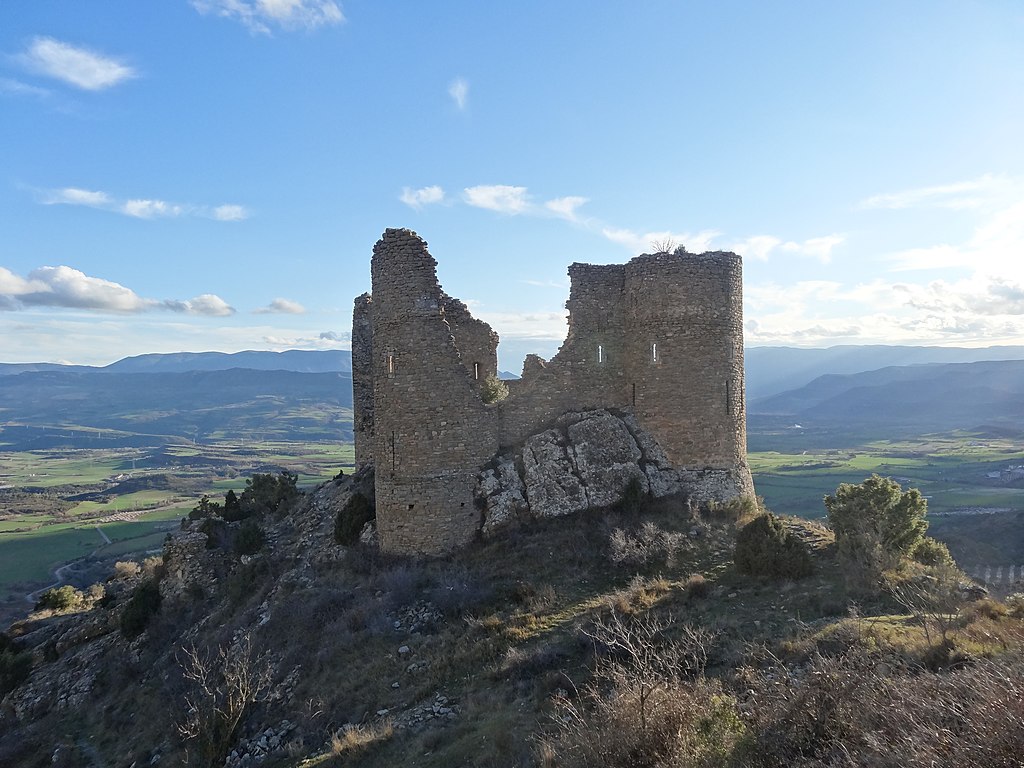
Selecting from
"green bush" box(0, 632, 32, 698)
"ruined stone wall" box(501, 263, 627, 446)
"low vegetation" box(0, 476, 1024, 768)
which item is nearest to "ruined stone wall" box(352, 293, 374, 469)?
"low vegetation" box(0, 476, 1024, 768)

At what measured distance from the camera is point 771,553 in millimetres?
15086

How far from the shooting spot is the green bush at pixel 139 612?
2223cm

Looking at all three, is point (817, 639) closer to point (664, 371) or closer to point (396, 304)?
point (664, 371)

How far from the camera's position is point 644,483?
19.2 m

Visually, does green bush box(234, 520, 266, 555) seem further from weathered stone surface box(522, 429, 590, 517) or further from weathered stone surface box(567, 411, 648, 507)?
weathered stone surface box(567, 411, 648, 507)

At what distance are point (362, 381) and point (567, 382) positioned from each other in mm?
10239

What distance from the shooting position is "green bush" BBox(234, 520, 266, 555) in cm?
2352

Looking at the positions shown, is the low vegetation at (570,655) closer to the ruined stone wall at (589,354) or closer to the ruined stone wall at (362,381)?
the ruined stone wall at (362,381)

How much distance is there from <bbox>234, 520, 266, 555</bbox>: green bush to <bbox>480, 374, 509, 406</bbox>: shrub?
1000 cm

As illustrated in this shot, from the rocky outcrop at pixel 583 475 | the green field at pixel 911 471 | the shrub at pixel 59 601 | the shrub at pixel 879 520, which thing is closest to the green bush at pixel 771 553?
the shrub at pixel 879 520

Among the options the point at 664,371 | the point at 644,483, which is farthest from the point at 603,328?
the point at 644,483

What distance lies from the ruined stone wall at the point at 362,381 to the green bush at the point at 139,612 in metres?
8.64

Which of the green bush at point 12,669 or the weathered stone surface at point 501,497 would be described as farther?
the green bush at point 12,669

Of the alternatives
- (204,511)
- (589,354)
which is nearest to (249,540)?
(204,511)
